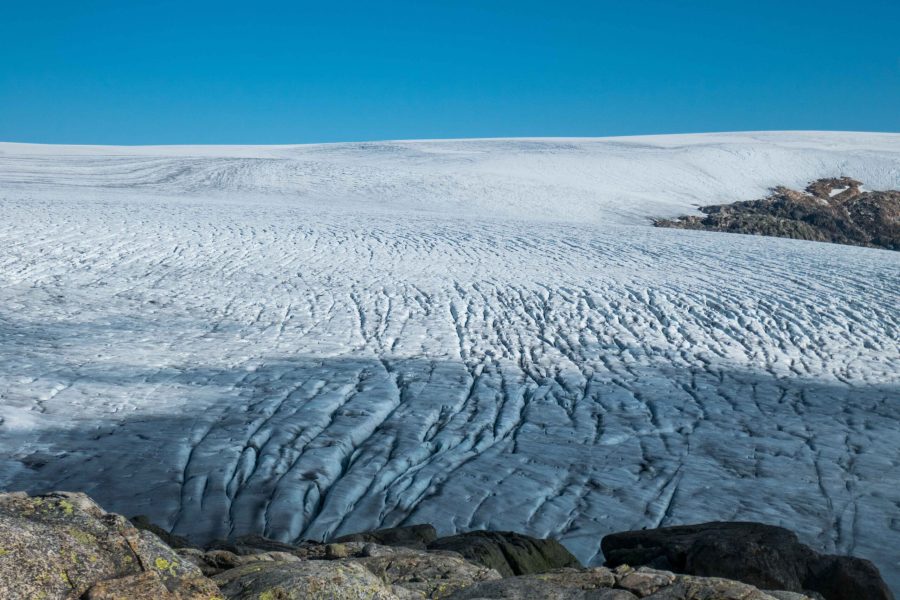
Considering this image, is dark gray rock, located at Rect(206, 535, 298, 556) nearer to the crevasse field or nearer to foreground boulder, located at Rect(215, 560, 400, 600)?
foreground boulder, located at Rect(215, 560, 400, 600)

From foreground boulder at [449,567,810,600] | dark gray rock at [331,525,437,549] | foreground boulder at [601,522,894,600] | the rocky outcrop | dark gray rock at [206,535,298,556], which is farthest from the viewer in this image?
the rocky outcrop

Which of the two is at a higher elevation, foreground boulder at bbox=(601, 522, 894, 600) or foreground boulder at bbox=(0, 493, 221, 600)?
foreground boulder at bbox=(0, 493, 221, 600)

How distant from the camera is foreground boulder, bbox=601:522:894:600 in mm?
3369

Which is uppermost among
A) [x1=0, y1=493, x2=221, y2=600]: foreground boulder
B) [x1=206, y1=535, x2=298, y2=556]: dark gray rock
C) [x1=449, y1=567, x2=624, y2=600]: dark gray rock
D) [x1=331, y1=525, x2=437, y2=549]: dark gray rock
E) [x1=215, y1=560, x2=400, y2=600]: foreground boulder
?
[x1=0, y1=493, x2=221, y2=600]: foreground boulder

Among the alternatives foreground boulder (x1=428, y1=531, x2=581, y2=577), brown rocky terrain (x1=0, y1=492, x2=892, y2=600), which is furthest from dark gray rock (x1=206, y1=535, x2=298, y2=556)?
foreground boulder (x1=428, y1=531, x2=581, y2=577)

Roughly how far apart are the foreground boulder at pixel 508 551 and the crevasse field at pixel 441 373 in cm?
110

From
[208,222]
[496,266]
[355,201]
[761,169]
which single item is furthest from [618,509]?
[761,169]

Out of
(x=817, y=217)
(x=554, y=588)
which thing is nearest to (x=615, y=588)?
(x=554, y=588)

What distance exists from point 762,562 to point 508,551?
1.00m

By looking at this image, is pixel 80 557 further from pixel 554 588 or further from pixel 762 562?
pixel 762 562

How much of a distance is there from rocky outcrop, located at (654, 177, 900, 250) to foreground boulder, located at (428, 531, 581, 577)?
16.8 metres

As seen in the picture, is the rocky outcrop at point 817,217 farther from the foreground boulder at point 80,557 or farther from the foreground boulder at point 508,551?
the foreground boulder at point 80,557

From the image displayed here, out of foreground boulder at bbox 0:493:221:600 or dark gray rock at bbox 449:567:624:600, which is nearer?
foreground boulder at bbox 0:493:221:600

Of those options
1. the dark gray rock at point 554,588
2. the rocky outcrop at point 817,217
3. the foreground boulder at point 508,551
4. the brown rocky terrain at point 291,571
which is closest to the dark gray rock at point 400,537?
the foreground boulder at point 508,551
